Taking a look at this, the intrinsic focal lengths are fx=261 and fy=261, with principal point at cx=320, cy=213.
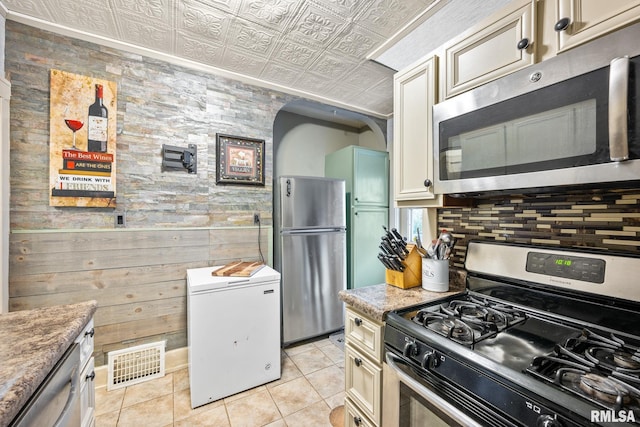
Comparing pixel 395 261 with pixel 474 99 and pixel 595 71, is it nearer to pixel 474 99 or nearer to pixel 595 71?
pixel 474 99

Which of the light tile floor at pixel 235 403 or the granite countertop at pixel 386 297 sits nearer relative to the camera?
the granite countertop at pixel 386 297

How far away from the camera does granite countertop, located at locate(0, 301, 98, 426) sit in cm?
64

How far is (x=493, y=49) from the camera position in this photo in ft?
3.70

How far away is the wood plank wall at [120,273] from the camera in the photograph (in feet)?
5.88

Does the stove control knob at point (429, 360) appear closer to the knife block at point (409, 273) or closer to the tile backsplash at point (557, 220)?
the knife block at point (409, 273)

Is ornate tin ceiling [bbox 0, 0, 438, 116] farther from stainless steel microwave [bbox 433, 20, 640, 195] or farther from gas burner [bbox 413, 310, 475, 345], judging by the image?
gas burner [bbox 413, 310, 475, 345]

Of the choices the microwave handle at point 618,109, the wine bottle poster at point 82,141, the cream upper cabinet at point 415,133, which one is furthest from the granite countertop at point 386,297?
the wine bottle poster at point 82,141

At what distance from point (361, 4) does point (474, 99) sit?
1.00 meters

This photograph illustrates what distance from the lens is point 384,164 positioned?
3369mm

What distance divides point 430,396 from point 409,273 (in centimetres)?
67

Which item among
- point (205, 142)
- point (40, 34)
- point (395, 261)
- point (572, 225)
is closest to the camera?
point (572, 225)

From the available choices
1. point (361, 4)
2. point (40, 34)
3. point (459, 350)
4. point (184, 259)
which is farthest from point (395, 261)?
point (40, 34)

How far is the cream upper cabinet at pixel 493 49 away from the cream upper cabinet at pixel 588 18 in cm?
9

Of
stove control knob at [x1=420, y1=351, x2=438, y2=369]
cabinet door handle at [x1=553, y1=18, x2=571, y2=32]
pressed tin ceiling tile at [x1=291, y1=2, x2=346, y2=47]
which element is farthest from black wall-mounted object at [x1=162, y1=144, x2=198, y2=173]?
cabinet door handle at [x1=553, y1=18, x2=571, y2=32]
